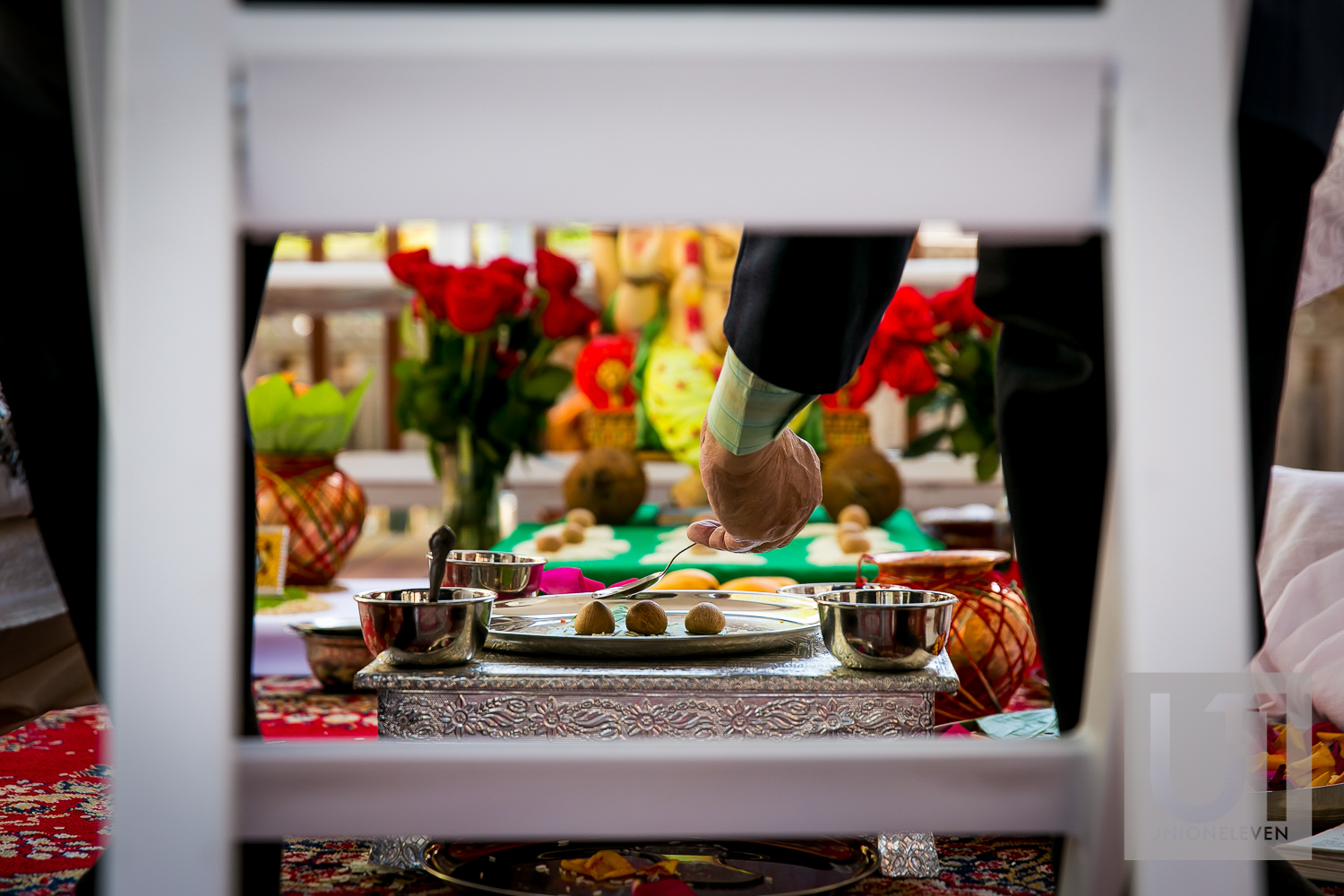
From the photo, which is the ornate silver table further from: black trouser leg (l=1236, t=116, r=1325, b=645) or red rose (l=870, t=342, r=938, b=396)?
red rose (l=870, t=342, r=938, b=396)

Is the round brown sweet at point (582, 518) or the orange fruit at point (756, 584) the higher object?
the round brown sweet at point (582, 518)

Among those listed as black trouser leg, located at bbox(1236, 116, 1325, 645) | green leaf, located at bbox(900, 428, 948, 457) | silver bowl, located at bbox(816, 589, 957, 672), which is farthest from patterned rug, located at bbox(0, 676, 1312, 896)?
green leaf, located at bbox(900, 428, 948, 457)

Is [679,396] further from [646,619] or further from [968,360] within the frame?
[646,619]

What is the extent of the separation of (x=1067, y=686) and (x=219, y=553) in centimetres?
39

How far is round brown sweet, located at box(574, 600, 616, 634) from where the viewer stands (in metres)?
0.62

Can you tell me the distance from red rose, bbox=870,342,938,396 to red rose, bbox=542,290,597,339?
42cm

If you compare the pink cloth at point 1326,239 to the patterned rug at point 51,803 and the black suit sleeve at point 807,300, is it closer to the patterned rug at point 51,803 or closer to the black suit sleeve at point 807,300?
the black suit sleeve at point 807,300

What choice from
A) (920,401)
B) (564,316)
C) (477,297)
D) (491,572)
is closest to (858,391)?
(920,401)

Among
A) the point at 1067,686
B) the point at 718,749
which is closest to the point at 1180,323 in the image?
the point at 718,749

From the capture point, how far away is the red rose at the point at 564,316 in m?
1.50

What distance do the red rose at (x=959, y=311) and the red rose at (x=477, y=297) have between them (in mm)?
590

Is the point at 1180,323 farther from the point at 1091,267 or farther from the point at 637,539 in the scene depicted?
the point at 637,539

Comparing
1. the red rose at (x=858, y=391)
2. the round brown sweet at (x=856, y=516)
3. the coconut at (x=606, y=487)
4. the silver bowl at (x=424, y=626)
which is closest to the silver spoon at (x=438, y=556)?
the silver bowl at (x=424, y=626)

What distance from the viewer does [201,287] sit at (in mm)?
264
